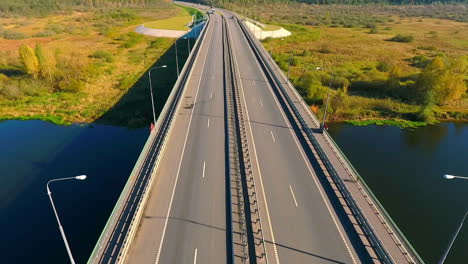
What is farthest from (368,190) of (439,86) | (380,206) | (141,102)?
(141,102)

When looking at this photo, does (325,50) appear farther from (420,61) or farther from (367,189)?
(367,189)

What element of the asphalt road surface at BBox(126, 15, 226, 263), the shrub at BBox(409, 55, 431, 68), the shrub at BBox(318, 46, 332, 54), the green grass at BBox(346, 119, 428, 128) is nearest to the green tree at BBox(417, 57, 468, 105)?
the green grass at BBox(346, 119, 428, 128)

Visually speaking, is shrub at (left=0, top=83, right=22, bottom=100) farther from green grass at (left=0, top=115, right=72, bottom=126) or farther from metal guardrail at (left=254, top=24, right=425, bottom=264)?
metal guardrail at (left=254, top=24, right=425, bottom=264)

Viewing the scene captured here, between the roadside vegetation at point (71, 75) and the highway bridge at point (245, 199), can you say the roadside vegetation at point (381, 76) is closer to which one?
the highway bridge at point (245, 199)

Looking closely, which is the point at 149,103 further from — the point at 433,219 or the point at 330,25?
the point at 330,25

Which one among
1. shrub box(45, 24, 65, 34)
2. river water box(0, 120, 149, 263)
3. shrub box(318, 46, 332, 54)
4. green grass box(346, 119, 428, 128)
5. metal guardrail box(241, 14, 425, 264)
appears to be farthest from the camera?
shrub box(45, 24, 65, 34)

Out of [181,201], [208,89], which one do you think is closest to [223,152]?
Answer: [181,201]

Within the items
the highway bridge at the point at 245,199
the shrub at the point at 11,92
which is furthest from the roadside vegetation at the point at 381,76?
the shrub at the point at 11,92
